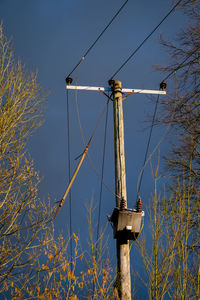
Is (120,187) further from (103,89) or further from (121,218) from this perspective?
(103,89)

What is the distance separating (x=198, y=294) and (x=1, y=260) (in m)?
4.27

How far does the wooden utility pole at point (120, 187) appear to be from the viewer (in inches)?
167

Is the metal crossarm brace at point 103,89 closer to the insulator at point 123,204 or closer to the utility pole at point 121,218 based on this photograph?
the utility pole at point 121,218

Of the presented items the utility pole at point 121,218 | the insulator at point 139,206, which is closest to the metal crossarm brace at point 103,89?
the utility pole at point 121,218

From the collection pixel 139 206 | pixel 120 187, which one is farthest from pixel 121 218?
pixel 120 187

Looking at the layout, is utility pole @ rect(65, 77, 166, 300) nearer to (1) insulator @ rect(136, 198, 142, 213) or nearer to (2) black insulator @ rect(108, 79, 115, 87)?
(1) insulator @ rect(136, 198, 142, 213)

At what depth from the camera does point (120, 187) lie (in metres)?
4.85

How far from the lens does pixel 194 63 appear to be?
23.5ft

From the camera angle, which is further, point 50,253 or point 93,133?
point 93,133

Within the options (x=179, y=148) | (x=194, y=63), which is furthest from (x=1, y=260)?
(x=194, y=63)

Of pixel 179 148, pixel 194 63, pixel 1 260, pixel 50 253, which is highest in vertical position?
pixel 194 63

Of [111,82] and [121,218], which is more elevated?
[111,82]

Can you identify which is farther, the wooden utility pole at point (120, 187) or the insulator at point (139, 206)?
the insulator at point (139, 206)

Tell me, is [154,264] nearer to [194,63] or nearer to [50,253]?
[50,253]
